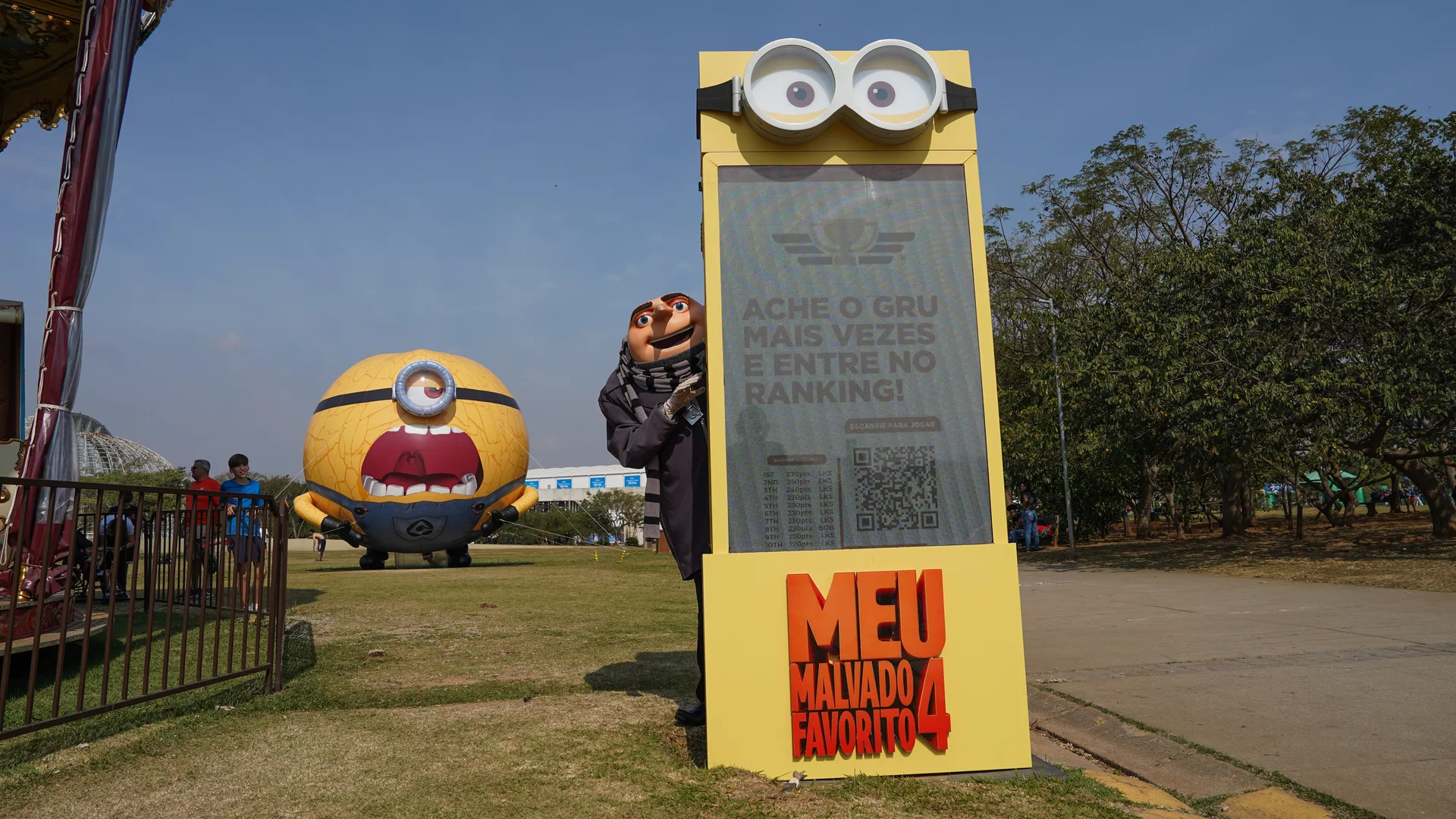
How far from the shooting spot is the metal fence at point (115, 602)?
398 cm

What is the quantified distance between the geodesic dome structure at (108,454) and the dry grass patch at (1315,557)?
203ft

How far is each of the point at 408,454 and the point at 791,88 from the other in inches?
560

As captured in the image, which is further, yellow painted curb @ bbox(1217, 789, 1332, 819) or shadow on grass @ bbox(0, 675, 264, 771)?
shadow on grass @ bbox(0, 675, 264, 771)

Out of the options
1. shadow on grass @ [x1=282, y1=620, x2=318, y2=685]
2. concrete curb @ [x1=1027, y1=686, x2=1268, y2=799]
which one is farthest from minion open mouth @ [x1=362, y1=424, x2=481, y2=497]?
concrete curb @ [x1=1027, y1=686, x2=1268, y2=799]

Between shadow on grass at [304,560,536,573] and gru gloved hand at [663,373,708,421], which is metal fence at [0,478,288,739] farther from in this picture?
shadow on grass at [304,560,536,573]

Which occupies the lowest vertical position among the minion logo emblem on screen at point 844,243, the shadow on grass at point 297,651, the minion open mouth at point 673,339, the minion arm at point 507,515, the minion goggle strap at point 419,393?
the shadow on grass at point 297,651

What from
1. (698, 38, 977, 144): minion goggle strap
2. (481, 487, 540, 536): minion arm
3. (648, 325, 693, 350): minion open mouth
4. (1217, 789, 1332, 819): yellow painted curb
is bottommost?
(1217, 789, 1332, 819): yellow painted curb

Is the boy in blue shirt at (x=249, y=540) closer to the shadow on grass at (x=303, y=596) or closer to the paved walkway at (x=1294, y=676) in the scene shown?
the shadow on grass at (x=303, y=596)

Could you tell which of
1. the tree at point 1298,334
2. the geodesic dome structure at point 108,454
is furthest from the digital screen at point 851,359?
the geodesic dome structure at point 108,454

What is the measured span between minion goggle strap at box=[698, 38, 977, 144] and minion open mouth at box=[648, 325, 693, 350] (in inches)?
42.2

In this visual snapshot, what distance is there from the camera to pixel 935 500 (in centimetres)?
387

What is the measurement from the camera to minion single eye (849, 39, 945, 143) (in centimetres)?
398

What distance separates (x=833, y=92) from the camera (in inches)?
157

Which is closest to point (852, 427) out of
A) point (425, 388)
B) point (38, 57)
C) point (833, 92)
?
point (833, 92)
